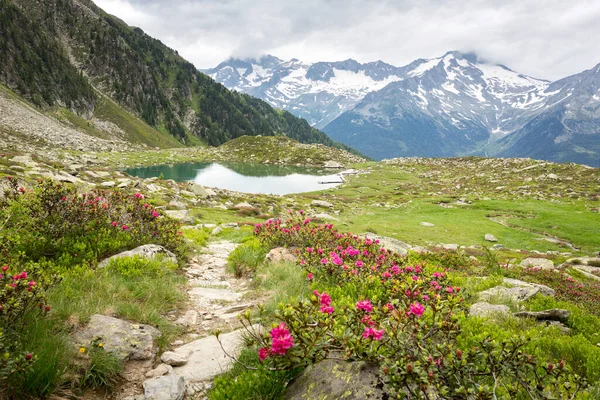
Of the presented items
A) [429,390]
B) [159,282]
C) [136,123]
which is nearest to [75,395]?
[159,282]

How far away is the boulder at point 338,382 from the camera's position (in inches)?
135

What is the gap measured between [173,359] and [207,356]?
1.85 ft

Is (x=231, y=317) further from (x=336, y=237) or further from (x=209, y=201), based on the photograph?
(x=209, y=201)

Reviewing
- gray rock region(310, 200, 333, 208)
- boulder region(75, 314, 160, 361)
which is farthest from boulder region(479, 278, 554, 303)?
gray rock region(310, 200, 333, 208)

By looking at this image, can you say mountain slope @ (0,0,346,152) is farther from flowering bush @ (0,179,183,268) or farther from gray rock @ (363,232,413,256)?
gray rock @ (363,232,413,256)

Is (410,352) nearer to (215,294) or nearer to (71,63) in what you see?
(215,294)

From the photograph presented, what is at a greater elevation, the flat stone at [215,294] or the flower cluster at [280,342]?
the flower cluster at [280,342]

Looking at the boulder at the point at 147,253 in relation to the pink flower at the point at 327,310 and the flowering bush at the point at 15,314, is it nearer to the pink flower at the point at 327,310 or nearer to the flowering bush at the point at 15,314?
the flowering bush at the point at 15,314

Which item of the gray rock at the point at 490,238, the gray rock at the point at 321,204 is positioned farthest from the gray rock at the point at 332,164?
the gray rock at the point at 490,238

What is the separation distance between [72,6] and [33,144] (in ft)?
545

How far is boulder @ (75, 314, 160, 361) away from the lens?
485cm

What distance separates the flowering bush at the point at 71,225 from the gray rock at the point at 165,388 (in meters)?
4.40

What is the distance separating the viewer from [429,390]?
10.8 ft

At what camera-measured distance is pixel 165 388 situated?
441cm
